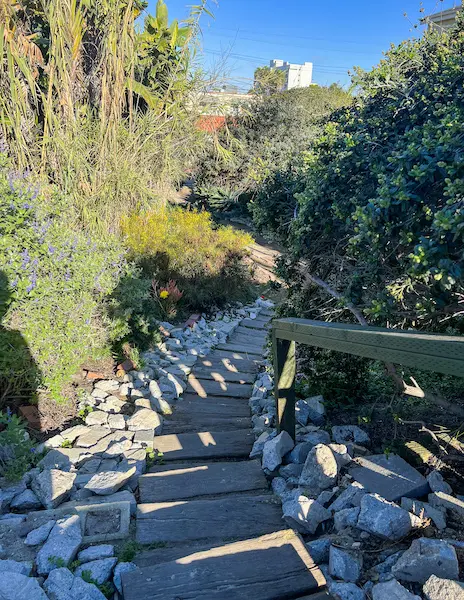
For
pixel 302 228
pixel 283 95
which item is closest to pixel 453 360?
pixel 302 228

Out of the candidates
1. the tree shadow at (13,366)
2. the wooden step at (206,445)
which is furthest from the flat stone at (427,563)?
the tree shadow at (13,366)

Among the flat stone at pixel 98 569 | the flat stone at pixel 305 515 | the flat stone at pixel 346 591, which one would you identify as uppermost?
the flat stone at pixel 346 591

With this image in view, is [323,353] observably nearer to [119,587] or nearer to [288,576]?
[288,576]

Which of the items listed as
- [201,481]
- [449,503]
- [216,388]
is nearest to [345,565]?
[449,503]

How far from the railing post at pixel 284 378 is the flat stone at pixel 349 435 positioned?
0.29 meters

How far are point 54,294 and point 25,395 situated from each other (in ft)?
2.55

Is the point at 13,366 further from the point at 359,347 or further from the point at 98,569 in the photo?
Answer: the point at 359,347

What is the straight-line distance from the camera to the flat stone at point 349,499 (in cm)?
216

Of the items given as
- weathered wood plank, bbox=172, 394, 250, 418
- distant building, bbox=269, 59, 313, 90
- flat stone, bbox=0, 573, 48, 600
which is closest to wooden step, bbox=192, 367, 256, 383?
weathered wood plank, bbox=172, 394, 250, 418

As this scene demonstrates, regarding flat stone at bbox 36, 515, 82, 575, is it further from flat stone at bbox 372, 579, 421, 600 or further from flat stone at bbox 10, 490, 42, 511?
flat stone at bbox 372, 579, 421, 600

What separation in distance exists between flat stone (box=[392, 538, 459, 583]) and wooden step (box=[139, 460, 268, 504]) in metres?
1.16

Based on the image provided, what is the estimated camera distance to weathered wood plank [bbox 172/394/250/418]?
4016mm

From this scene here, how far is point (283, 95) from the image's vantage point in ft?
47.6

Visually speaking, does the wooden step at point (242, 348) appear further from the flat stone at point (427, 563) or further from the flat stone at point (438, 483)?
the flat stone at point (427, 563)
